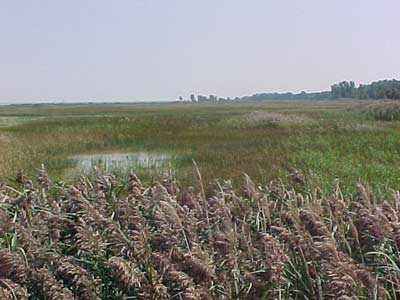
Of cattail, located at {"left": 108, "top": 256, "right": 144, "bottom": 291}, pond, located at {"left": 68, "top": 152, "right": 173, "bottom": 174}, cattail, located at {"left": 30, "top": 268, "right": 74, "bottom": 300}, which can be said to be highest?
cattail, located at {"left": 108, "top": 256, "right": 144, "bottom": 291}

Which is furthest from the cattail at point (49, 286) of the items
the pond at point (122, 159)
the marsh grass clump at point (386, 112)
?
the marsh grass clump at point (386, 112)

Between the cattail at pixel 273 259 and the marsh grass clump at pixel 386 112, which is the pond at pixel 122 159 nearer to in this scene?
the cattail at pixel 273 259

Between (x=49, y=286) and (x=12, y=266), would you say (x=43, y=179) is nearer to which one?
(x=12, y=266)

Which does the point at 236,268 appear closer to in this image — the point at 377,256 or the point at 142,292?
the point at 142,292

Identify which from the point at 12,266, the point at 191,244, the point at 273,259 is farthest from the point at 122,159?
the point at 273,259

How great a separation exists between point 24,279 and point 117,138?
26.0m

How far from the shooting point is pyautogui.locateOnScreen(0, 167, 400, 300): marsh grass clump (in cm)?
274

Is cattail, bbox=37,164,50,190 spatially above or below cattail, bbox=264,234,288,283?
above

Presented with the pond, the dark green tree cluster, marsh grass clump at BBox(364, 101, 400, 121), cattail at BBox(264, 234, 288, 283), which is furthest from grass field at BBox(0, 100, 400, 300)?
the dark green tree cluster

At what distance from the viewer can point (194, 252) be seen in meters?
2.77

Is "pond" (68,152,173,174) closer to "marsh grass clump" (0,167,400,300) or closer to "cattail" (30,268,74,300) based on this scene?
"marsh grass clump" (0,167,400,300)

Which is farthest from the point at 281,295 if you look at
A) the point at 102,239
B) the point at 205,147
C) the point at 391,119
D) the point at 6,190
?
the point at 391,119

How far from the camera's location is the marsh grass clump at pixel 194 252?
2744 millimetres

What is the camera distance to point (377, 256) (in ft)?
10.00
